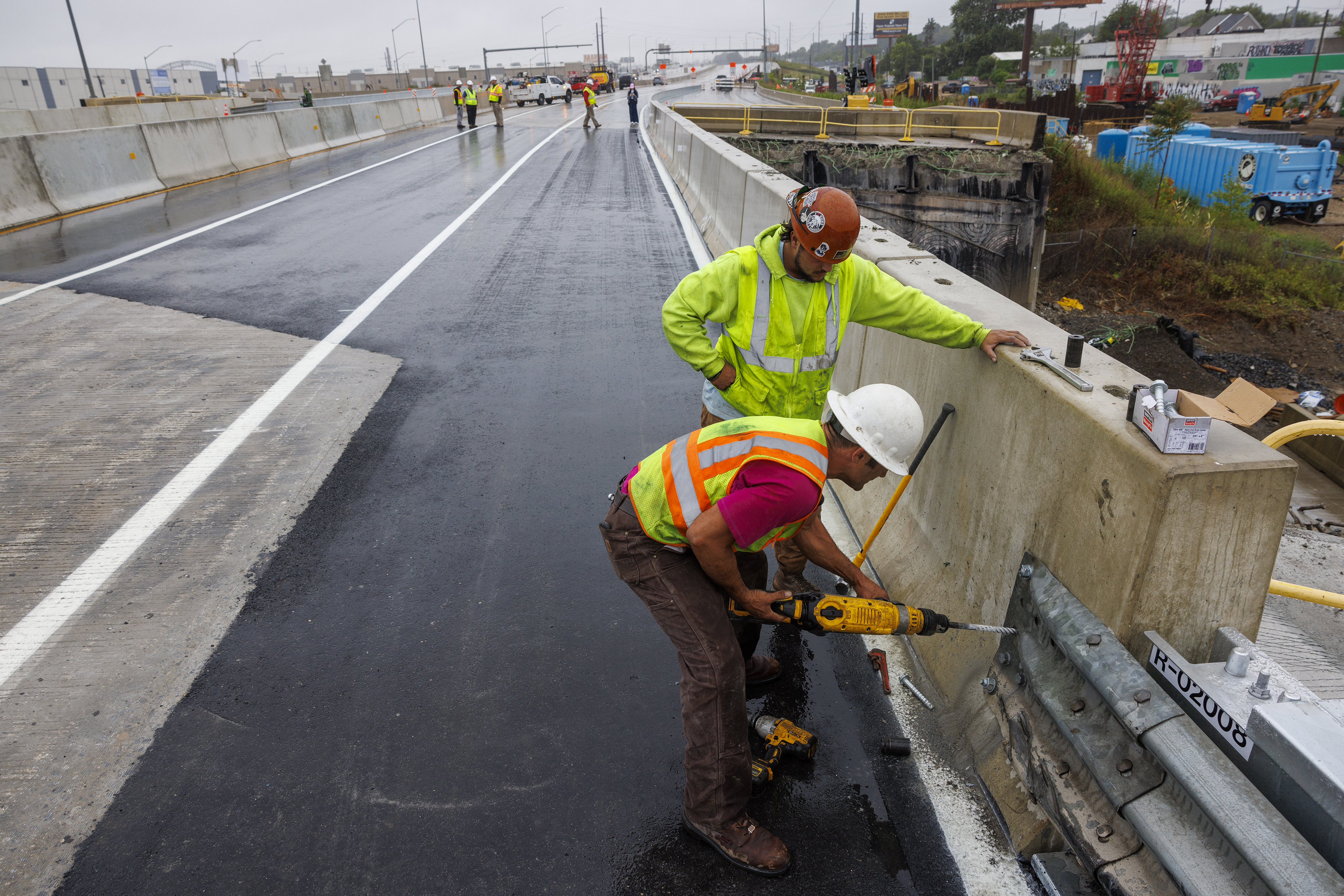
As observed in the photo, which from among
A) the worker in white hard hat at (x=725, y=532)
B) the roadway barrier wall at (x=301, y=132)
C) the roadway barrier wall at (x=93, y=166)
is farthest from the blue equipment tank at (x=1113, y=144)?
the worker in white hard hat at (x=725, y=532)

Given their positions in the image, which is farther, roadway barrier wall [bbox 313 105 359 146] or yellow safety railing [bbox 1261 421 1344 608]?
roadway barrier wall [bbox 313 105 359 146]

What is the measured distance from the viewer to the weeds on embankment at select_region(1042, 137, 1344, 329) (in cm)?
2241

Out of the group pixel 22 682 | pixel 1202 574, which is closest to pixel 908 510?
pixel 1202 574

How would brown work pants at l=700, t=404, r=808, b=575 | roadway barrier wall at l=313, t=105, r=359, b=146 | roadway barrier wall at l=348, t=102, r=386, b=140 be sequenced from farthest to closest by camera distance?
roadway barrier wall at l=348, t=102, r=386, b=140, roadway barrier wall at l=313, t=105, r=359, b=146, brown work pants at l=700, t=404, r=808, b=575

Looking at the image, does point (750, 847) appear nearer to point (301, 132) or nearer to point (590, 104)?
point (301, 132)

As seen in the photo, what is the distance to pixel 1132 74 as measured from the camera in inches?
2689

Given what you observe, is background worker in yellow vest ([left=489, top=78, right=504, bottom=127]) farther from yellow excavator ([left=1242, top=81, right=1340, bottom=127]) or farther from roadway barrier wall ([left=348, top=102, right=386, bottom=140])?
yellow excavator ([left=1242, top=81, right=1340, bottom=127])

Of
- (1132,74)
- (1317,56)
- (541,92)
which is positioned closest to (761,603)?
(541,92)

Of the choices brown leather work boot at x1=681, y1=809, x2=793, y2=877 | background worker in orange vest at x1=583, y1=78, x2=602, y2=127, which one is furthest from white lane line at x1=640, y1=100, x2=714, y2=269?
background worker in orange vest at x1=583, y1=78, x2=602, y2=127

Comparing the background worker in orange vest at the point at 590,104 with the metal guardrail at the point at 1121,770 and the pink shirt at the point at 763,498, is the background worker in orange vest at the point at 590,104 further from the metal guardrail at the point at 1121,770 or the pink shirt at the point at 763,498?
the metal guardrail at the point at 1121,770

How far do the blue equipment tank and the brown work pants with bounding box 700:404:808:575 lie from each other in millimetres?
41220

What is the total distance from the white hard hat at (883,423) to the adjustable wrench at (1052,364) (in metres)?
0.49

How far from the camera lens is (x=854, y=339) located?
16.7 ft

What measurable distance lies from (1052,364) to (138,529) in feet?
14.9
